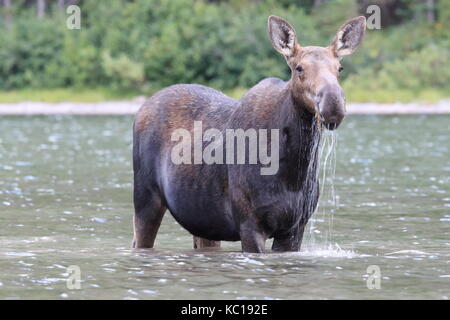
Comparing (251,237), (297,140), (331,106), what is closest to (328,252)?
(251,237)

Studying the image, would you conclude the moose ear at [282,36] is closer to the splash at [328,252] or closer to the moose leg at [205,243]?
the splash at [328,252]

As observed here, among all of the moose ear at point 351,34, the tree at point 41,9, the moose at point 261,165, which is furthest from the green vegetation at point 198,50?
the moose ear at point 351,34

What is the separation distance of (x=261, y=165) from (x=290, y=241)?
91cm

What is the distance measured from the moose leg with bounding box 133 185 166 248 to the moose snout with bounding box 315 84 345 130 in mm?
3083

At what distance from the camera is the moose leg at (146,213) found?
12594 mm

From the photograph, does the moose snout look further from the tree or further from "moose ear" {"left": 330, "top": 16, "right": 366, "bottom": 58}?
the tree

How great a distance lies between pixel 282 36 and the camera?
11.2m

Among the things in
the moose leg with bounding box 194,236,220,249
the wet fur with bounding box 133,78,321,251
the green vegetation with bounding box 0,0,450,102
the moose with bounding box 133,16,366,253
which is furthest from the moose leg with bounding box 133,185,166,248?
the green vegetation with bounding box 0,0,450,102

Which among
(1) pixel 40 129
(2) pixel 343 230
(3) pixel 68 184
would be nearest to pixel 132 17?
(1) pixel 40 129

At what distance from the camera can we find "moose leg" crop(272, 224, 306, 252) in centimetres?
1136

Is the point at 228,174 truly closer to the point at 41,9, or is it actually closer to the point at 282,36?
the point at 282,36

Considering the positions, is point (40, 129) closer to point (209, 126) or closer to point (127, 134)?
point (127, 134)

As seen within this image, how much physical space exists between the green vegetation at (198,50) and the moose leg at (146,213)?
37.7 metres

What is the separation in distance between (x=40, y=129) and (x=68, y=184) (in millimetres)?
19184
